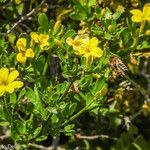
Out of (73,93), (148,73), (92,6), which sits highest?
(92,6)

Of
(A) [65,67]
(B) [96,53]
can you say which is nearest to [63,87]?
(A) [65,67]

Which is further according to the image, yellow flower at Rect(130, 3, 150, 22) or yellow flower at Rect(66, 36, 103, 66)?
yellow flower at Rect(130, 3, 150, 22)

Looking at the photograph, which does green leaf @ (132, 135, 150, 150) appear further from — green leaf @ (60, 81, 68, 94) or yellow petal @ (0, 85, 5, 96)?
yellow petal @ (0, 85, 5, 96)

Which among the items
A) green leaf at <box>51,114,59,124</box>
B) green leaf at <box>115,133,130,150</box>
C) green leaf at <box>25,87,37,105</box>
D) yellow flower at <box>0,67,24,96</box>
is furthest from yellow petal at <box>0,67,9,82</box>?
green leaf at <box>115,133,130,150</box>

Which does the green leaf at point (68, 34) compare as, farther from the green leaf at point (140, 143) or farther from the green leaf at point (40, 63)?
the green leaf at point (140, 143)

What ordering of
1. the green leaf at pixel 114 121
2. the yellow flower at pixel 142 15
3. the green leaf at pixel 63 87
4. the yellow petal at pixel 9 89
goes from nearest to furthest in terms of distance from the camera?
the yellow petal at pixel 9 89
the green leaf at pixel 63 87
the yellow flower at pixel 142 15
the green leaf at pixel 114 121

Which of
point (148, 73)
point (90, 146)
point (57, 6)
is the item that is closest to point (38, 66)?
point (57, 6)

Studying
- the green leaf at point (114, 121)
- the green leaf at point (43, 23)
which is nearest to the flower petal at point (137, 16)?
the green leaf at point (43, 23)

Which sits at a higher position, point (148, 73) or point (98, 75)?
point (98, 75)

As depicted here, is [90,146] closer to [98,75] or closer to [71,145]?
[71,145]
